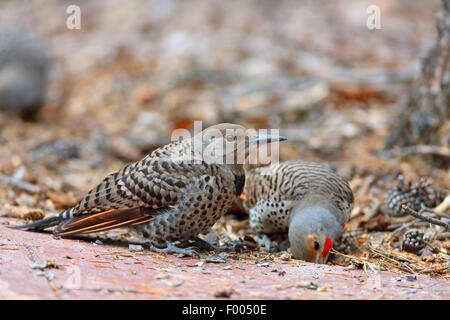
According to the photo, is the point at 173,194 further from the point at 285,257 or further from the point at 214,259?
the point at 285,257

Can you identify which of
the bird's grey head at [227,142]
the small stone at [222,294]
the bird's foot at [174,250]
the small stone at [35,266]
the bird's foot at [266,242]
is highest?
the bird's grey head at [227,142]

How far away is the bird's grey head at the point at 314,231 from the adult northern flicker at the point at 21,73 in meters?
7.48

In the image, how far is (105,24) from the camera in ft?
43.1

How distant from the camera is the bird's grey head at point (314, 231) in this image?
3916mm

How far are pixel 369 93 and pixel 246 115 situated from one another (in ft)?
7.18

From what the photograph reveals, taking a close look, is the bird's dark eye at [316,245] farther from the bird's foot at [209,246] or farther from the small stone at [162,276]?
the small stone at [162,276]

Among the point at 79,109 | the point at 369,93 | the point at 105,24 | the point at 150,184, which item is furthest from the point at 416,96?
the point at 105,24

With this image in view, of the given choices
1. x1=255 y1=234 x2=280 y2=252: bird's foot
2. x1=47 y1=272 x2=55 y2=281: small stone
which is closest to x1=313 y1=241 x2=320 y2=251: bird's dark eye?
x1=255 y1=234 x2=280 y2=252: bird's foot

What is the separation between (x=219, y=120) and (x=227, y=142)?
425 cm

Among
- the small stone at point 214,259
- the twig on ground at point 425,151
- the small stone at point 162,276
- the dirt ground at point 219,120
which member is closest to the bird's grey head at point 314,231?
the dirt ground at point 219,120

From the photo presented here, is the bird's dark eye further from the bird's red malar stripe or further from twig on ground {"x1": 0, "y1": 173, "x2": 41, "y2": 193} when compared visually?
twig on ground {"x1": 0, "y1": 173, "x2": 41, "y2": 193}

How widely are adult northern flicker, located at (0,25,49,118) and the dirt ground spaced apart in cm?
31

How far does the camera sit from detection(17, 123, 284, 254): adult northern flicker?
12.6 feet
